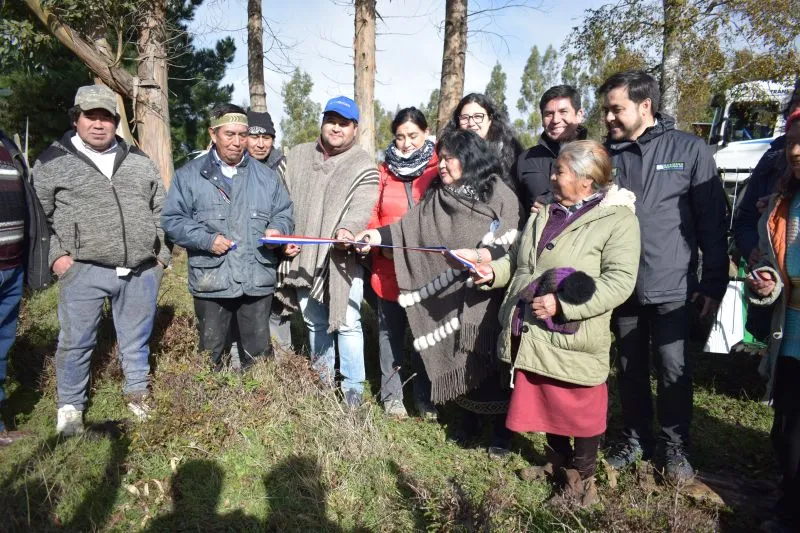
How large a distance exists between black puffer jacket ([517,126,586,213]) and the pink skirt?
1.27 m

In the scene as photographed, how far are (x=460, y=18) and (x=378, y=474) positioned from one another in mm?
5543

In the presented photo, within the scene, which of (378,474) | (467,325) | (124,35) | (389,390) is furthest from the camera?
(124,35)

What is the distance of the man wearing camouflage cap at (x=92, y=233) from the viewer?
3641 mm

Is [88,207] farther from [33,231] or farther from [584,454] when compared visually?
[584,454]

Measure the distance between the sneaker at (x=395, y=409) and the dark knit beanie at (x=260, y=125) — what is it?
8.01ft

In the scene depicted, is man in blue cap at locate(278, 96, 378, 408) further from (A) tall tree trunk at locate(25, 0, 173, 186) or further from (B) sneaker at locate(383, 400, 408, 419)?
(A) tall tree trunk at locate(25, 0, 173, 186)

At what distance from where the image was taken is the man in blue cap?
156 inches

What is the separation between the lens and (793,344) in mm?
2691

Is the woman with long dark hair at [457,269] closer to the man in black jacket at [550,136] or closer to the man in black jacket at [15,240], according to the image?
the man in black jacket at [550,136]

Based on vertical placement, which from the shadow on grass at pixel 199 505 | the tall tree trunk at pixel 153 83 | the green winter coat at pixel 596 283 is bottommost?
the shadow on grass at pixel 199 505

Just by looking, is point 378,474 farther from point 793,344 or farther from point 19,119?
point 19,119

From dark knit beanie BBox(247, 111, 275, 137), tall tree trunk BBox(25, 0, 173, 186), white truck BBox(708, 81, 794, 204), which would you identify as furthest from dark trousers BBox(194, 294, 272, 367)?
white truck BBox(708, 81, 794, 204)

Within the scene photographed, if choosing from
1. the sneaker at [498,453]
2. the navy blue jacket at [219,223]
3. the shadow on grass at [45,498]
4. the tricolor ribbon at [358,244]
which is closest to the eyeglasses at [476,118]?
the tricolor ribbon at [358,244]

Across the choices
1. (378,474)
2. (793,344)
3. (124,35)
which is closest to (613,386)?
(793,344)
